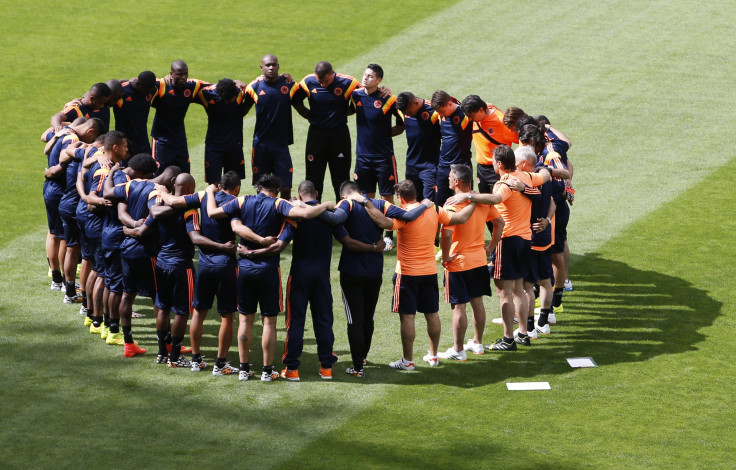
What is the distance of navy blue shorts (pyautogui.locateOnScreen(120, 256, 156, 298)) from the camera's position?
11.4 m

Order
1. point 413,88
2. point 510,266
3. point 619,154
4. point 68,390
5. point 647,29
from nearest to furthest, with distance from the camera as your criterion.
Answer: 1. point 68,390
2. point 510,266
3. point 619,154
4. point 413,88
5. point 647,29

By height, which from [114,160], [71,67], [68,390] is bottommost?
[68,390]

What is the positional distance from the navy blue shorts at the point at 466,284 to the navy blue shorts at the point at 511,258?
414mm

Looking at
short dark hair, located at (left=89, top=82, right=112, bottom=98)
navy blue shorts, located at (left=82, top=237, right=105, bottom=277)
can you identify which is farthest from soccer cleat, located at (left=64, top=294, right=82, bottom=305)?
short dark hair, located at (left=89, top=82, right=112, bottom=98)

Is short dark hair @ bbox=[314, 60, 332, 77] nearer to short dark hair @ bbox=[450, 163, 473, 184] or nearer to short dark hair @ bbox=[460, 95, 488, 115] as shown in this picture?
short dark hair @ bbox=[460, 95, 488, 115]

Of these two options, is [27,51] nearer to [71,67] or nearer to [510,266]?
[71,67]

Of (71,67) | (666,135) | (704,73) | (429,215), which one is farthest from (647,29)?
(429,215)

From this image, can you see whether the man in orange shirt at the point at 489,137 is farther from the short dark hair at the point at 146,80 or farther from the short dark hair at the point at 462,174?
the short dark hair at the point at 146,80

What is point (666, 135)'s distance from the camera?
19.7m

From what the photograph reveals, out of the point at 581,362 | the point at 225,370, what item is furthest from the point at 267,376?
the point at 581,362

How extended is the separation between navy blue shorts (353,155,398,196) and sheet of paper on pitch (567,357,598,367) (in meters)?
4.23

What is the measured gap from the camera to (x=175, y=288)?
11016mm

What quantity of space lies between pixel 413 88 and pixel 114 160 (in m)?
10.6

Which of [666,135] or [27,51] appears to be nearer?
[666,135]
